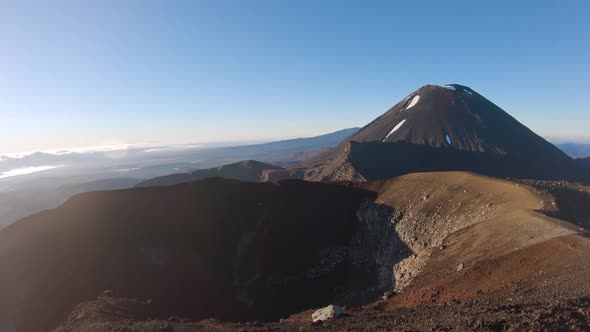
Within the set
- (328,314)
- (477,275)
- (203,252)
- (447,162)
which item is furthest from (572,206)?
(447,162)

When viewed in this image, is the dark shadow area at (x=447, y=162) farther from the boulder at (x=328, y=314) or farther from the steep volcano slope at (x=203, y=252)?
the boulder at (x=328, y=314)

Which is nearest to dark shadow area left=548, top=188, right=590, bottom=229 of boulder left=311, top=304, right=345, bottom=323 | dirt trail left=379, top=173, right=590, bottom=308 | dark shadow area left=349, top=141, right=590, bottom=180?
dirt trail left=379, top=173, right=590, bottom=308

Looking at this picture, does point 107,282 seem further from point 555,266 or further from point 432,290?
point 555,266

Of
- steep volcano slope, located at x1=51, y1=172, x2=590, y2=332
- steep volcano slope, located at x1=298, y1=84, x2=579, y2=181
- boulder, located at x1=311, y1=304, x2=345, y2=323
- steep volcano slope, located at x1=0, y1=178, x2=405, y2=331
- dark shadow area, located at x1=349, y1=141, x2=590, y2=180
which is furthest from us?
steep volcano slope, located at x1=298, y1=84, x2=579, y2=181

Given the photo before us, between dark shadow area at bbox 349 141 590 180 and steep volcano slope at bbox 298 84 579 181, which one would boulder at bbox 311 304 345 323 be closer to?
steep volcano slope at bbox 298 84 579 181

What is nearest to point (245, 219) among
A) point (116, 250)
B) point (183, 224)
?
point (183, 224)

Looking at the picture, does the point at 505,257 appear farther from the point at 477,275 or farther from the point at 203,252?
the point at 203,252
